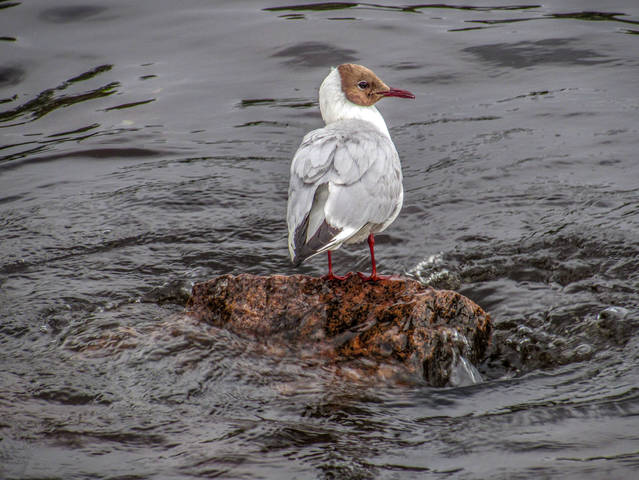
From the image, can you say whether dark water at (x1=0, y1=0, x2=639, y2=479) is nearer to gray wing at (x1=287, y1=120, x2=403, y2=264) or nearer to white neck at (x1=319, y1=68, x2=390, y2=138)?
gray wing at (x1=287, y1=120, x2=403, y2=264)

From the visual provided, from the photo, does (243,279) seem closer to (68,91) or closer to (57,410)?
(57,410)

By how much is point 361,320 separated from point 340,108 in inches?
77.1

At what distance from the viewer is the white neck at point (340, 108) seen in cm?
597

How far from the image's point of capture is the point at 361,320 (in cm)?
467

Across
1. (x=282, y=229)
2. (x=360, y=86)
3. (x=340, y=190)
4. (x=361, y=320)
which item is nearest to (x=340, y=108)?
(x=360, y=86)

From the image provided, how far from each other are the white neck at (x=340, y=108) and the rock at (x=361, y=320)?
4.76ft

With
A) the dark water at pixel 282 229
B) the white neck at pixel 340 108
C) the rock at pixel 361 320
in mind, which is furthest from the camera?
the white neck at pixel 340 108

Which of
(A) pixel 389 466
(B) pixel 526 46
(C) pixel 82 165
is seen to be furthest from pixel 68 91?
(A) pixel 389 466

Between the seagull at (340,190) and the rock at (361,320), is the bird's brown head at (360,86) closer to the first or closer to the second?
the seagull at (340,190)

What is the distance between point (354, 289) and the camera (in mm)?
4922

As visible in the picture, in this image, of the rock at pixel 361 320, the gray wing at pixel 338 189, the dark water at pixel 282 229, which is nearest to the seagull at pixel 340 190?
the gray wing at pixel 338 189

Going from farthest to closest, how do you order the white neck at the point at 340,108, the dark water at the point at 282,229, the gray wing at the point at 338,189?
the white neck at the point at 340,108, the gray wing at the point at 338,189, the dark water at the point at 282,229

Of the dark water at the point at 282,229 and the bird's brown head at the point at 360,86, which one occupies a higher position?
the bird's brown head at the point at 360,86

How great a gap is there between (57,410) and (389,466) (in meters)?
1.71
